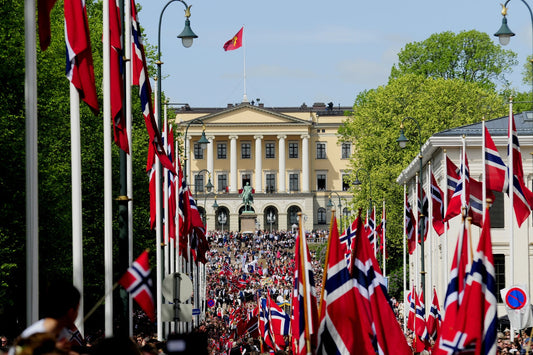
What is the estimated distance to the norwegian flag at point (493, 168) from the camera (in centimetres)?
2606

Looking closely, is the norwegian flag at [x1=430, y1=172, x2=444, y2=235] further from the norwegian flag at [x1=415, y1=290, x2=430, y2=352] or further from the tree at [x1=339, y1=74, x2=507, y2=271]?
the tree at [x1=339, y1=74, x2=507, y2=271]

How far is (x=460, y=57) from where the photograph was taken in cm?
7419

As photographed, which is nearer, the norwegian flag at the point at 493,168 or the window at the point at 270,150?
the norwegian flag at the point at 493,168

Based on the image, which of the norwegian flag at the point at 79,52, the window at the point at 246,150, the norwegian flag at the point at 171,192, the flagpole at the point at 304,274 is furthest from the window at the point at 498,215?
the window at the point at 246,150

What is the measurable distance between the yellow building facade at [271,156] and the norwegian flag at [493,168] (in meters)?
105

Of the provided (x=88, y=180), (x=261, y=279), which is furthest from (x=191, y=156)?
(x=88, y=180)

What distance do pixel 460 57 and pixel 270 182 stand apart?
211 ft

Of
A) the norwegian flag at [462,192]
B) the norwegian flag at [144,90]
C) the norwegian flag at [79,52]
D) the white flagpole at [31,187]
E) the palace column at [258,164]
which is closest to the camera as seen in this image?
the white flagpole at [31,187]

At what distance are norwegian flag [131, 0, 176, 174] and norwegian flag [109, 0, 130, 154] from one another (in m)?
0.68

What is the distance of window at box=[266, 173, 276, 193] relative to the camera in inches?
5327

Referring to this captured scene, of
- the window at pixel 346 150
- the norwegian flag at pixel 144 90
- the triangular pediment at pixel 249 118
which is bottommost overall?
the norwegian flag at pixel 144 90

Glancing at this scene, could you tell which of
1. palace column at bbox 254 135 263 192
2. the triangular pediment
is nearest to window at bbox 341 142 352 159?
the triangular pediment

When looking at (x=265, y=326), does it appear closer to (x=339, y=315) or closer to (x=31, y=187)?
(x=339, y=315)

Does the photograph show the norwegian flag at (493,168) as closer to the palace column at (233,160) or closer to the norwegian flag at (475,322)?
the norwegian flag at (475,322)
